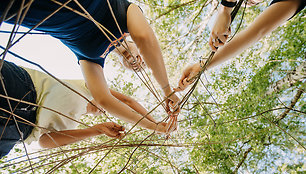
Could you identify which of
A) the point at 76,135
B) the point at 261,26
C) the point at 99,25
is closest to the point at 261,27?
the point at 261,26

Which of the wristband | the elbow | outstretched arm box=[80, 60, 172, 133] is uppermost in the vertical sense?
the wristband

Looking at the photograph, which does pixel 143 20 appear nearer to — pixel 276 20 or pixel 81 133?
pixel 276 20

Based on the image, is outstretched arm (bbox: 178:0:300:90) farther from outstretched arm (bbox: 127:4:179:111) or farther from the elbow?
the elbow

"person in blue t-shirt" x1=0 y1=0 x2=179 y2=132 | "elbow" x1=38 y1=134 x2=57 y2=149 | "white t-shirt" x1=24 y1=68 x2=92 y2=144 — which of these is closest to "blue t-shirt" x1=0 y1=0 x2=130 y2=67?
"person in blue t-shirt" x1=0 y1=0 x2=179 y2=132

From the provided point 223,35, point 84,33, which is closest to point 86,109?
point 84,33

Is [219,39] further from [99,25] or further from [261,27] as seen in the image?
[99,25]

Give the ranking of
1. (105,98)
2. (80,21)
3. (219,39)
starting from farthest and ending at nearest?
(105,98) → (80,21) → (219,39)

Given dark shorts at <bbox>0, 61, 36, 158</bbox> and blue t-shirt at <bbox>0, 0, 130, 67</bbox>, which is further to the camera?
dark shorts at <bbox>0, 61, 36, 158</bbox>

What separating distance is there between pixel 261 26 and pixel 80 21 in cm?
67

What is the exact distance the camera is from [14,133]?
0.73 meters

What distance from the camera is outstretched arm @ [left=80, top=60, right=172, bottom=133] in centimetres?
81

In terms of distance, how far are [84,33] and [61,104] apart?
411 millimetres

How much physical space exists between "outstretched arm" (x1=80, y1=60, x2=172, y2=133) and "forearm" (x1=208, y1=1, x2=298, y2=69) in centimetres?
Answer: 44

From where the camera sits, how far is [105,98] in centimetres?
82
